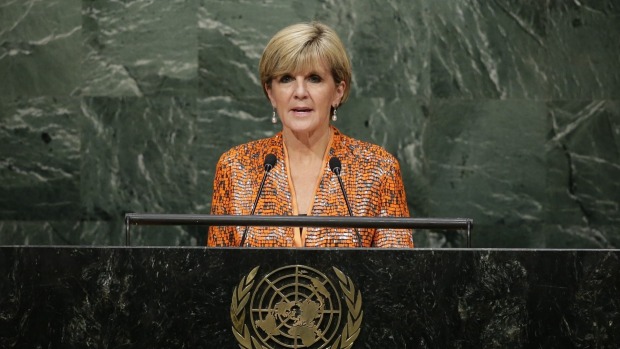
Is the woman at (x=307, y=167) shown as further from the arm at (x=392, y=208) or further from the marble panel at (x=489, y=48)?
the marble panel at (x=489, y=48)

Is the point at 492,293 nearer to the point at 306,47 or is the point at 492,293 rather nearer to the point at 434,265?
the point at 434,265

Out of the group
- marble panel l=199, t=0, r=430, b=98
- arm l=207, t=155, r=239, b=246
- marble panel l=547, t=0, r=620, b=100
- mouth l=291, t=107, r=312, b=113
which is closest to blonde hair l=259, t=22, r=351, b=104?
mouth l=291, t=107, r=312, b=113

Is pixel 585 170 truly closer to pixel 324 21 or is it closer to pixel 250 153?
pixel 324 21

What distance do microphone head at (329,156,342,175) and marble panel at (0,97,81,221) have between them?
2.10m

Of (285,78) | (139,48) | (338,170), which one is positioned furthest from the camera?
(139,48)

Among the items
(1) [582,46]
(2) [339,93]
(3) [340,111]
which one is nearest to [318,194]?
(2) [339,93]

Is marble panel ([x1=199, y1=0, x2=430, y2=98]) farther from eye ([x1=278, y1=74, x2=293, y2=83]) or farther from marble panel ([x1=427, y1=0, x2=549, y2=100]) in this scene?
eye ([x1=278, y1=74, x2=293, y2=83])

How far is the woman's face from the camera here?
3381 millimetres

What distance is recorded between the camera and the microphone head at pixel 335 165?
3.29m

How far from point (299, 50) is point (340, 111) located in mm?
1720

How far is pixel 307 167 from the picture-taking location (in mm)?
3449

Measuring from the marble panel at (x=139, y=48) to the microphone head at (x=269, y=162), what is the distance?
180 centimetres

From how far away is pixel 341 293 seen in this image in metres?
2.48

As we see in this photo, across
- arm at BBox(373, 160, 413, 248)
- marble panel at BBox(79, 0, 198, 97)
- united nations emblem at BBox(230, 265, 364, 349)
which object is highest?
marble panel at BBox(79, 0, 198, 97)
